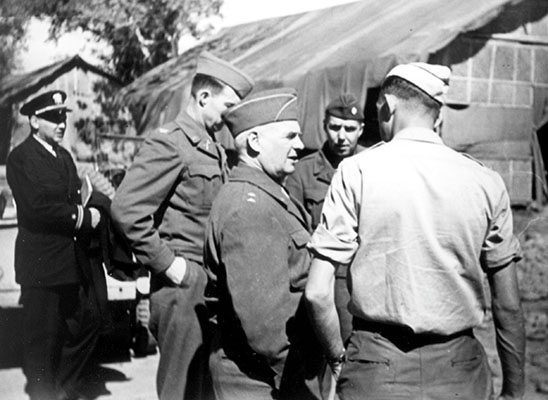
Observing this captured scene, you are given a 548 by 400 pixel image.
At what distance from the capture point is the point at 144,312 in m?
6.51

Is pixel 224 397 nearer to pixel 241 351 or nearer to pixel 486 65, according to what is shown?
pixel 241 351

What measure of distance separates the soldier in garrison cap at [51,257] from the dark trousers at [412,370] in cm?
304

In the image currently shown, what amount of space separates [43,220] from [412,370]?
128 inches

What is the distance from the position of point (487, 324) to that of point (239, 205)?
3.87 meters

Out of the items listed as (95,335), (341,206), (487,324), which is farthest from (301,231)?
(487,324)

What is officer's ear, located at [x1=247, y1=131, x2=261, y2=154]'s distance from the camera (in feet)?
9.04

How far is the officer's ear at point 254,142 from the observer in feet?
9.04

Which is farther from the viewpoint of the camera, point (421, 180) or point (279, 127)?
point (279, 127)

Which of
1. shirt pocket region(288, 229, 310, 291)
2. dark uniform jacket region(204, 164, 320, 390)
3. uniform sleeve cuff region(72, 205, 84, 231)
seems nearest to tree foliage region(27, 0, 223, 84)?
uniform sleeve cuff region(72, 205, 84, 231)

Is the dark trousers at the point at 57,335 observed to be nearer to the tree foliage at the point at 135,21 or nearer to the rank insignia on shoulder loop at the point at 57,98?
the rank insignia on shoulder loop at the point at 57,98

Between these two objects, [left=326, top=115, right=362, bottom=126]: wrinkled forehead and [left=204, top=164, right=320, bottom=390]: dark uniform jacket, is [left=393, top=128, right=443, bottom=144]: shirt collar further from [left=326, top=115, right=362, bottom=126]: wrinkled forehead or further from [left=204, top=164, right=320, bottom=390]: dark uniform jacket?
[left=326, top=115, right=362, bottom=126]: wrinkled forehead

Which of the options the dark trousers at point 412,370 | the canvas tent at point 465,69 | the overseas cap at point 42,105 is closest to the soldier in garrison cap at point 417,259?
the dark trousers at point 412,370

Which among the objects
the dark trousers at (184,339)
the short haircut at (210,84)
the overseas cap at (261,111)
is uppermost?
the short haircut at (210,84)

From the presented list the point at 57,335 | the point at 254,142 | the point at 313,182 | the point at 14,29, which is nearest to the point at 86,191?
the point at 57,335
